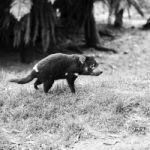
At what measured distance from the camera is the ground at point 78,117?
15.0 feet

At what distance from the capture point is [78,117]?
204 inches

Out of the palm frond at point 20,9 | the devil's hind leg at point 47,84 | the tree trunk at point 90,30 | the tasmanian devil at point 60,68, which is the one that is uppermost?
the palm frond at point 20,9

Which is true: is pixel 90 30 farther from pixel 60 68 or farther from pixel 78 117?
pixel 78 117

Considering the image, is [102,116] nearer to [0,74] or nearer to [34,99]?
[34,99]

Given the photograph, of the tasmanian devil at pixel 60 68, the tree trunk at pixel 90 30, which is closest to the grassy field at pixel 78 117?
the tasmanian devil at pixel 60 68

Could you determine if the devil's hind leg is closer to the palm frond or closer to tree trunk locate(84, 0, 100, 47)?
the palm frond

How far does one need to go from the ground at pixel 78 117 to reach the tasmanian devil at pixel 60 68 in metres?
0.26

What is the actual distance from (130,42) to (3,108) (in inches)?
374

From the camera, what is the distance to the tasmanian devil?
18.8 ft

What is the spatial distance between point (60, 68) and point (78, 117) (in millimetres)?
973

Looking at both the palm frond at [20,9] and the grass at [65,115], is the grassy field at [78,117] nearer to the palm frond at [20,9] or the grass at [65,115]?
the grass at [65,115]

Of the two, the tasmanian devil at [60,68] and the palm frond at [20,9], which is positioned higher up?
the palm frond at [20,9]

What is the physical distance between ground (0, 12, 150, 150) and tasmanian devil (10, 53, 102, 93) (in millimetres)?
258

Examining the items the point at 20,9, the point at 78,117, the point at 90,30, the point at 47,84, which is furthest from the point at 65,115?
the point at 90,30
